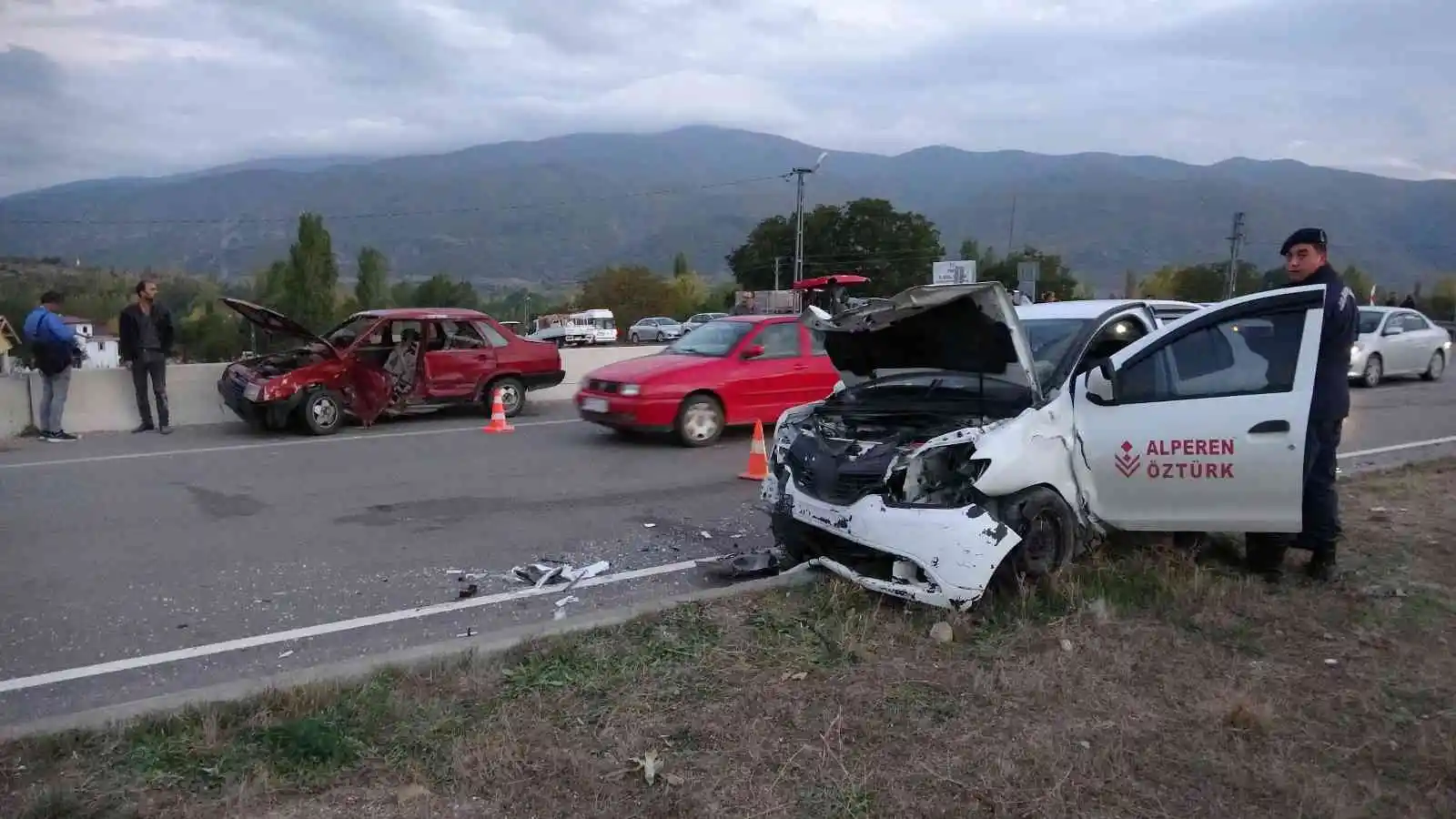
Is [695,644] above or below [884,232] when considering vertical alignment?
below

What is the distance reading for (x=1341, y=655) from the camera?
15.1ft

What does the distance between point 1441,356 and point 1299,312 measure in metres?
19.3

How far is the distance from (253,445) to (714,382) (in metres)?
5.42

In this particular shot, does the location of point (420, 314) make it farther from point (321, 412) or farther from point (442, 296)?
point (442, 296)

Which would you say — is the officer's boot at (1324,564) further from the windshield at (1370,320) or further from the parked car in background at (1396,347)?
the windshield at (1370,320)

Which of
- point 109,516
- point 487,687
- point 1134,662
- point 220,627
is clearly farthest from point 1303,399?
point 109,516

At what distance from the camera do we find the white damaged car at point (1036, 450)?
5.07m

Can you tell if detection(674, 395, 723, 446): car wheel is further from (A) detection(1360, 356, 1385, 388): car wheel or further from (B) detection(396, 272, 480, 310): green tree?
(B) detection(396, 272, 480, 310): green tree

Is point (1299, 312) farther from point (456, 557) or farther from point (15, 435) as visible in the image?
point (15, 435)

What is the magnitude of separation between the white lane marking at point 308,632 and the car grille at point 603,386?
4.89 meters

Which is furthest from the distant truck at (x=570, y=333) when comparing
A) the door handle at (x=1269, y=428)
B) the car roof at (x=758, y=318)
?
the door handle at (x=1269, y=428)

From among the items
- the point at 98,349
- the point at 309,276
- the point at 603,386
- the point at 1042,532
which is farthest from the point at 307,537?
the point at 309,276

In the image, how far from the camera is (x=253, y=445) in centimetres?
1149

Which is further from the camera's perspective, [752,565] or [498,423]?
[498,423]
